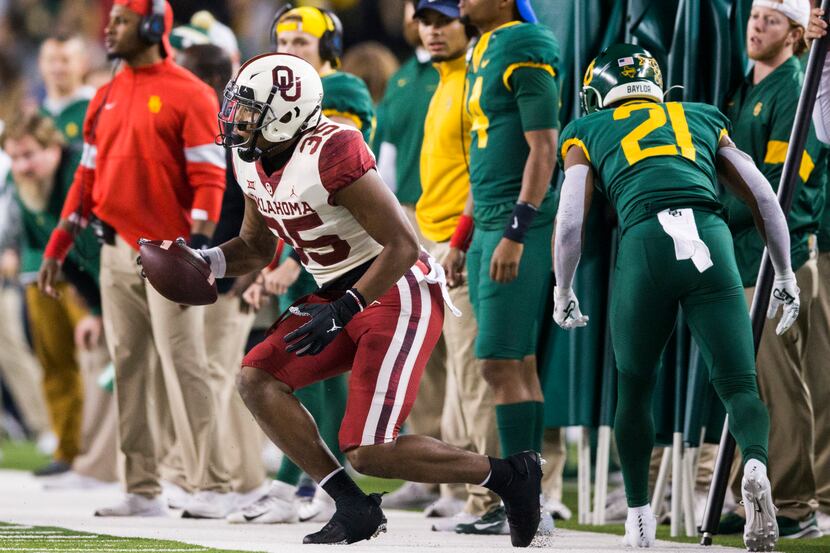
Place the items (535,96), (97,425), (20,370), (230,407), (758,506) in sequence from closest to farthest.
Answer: (758,506) → (535,96) → (230,407) → (97,425) → (20,370)

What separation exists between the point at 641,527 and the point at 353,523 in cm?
101

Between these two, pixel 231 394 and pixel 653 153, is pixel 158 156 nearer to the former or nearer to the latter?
pixel 231 394

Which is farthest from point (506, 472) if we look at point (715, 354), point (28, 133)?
point (28, 133)

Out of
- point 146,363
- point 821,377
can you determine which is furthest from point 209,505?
point 821,377

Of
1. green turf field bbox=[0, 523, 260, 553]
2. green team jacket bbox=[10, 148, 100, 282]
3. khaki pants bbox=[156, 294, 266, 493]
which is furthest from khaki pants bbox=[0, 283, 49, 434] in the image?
green turf field bbox=[0, 523, 260, 553]

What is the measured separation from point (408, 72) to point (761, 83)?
265 centimetres

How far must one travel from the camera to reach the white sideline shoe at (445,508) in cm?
720

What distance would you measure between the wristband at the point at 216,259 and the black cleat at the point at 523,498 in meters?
1.23

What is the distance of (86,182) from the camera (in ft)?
24.2

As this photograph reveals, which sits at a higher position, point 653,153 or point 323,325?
point 653,153

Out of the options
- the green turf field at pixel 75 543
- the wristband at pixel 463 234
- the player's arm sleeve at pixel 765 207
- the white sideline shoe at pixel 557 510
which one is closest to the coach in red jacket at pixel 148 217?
the green turf field at pixel 75 543

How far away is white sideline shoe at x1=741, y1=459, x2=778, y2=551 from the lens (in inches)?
199

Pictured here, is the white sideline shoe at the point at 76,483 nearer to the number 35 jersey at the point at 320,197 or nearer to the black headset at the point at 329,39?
the black headset at the point at 329,39

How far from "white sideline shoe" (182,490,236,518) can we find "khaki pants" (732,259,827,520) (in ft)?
8.04
